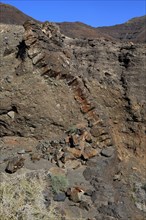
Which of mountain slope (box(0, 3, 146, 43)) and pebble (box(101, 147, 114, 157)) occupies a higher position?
mountain slope (box(0, 3, 146, 43))

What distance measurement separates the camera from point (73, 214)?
8008 mm

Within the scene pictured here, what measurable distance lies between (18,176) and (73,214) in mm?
1408

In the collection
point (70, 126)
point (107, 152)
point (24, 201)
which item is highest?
point (70, 126)

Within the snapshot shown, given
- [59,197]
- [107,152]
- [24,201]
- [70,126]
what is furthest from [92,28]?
[24,201]

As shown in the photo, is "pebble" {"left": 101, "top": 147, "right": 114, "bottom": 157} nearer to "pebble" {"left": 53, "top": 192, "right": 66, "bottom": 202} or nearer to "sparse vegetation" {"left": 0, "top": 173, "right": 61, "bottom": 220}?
"pebble" {"left": 53, "top": 192, "right": 66, "bottom": 202}

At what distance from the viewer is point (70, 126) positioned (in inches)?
412

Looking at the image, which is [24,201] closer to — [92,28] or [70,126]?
[70,126]

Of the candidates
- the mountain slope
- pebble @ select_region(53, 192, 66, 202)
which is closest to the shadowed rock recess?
pebble @ select_region(53, 192, 66, 202)

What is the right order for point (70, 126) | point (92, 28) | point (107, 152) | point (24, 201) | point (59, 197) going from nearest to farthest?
point (24, 201) < point (59, 197) < point (107, 152) < point (70, 126) < point (92, 28)

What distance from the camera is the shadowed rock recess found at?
834 cm

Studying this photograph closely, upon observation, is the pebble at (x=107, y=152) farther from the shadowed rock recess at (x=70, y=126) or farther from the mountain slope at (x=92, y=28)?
the mountain slope at (x=92, y=28)

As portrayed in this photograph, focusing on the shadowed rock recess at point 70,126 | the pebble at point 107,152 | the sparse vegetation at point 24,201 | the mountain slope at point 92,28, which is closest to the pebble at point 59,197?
the shadowed rock recess at point 70,126

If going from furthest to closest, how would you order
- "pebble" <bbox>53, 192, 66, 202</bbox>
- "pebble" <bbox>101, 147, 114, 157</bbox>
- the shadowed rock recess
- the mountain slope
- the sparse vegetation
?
the mountain slope → "pebble" <bbox>101, 147, 114, 157</bbox> → the shadowed rock recess → "pebble" <bbox>53, 192, 66, 202</bbox> → the sparse vegetation

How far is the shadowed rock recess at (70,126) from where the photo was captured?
834 cm
